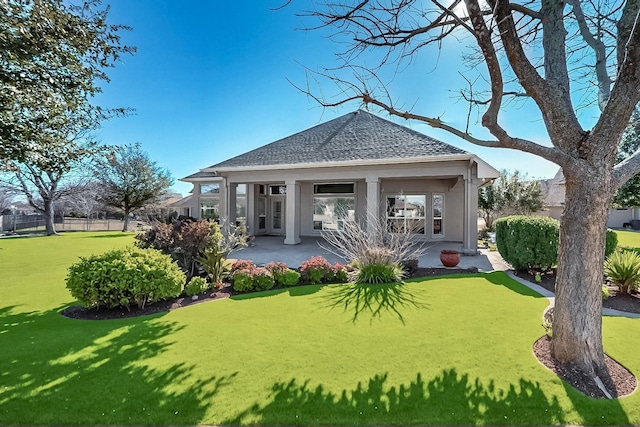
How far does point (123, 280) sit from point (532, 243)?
10577 mm

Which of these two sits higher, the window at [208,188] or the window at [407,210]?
the window at [208,188]

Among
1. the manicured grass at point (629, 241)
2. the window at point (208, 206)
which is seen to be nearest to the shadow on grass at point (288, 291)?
the window at point (208, 206)

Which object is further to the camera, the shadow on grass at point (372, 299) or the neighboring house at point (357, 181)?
the neighboring house at point (357, 181)

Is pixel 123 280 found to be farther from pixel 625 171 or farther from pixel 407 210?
pixel 407 210

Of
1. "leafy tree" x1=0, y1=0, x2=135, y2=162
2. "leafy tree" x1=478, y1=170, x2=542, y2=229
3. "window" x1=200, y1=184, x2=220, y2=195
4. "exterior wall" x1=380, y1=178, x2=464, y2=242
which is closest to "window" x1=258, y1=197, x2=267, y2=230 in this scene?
"window" x1=200, y1=184, x2=220, y2=195

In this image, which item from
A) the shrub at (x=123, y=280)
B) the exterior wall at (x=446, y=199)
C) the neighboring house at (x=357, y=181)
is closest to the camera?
the shrub at (x=123, y=280)

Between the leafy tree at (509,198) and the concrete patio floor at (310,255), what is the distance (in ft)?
34.1

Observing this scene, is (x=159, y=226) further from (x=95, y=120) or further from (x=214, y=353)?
(x=214, y=353)

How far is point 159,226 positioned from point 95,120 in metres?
3.40

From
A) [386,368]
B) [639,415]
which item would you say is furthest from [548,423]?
[386,368]

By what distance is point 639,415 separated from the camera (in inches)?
125

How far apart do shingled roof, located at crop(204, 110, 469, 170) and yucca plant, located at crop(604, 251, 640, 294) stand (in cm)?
593

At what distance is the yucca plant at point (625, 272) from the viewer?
712cm

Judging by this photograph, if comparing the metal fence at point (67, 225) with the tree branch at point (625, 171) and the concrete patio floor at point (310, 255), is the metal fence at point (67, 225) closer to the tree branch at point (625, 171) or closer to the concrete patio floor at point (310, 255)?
the concrete patio floor at point (310, 255)
